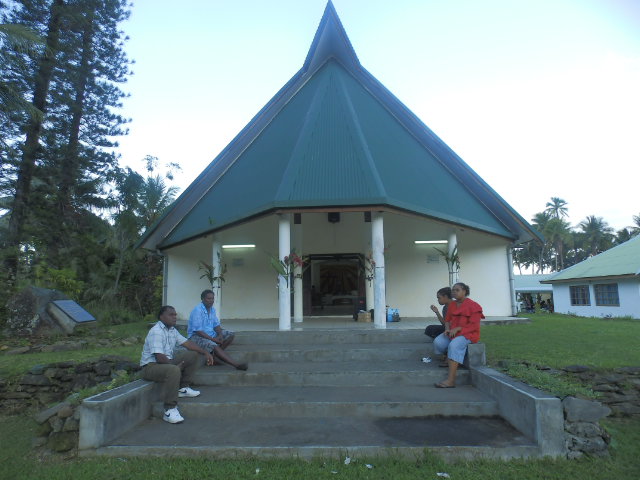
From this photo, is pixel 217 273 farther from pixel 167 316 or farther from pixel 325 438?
pixel 325 438

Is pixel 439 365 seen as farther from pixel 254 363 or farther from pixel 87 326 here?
pixel 87 326

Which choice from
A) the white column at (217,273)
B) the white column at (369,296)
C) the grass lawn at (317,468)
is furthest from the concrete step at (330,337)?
the white column at (369,296)

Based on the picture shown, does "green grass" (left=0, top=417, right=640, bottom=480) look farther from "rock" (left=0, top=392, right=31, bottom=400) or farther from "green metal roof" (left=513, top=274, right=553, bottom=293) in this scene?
"green metal roof" (left=513, top=274, right=553, bottom=293)

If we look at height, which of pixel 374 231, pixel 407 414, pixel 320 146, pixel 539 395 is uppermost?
pixel 320 146

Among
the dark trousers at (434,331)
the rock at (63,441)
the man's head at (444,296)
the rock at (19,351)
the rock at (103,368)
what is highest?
the man's head at (444,296)

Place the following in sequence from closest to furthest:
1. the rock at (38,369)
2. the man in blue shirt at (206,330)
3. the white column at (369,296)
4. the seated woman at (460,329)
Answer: the seated woman at (460,329)
the man in blue shirt at (206,330)
the rock at (38,369)
the white column at (369,296)

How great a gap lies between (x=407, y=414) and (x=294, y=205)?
472cm

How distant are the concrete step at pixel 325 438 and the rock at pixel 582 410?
493 mm

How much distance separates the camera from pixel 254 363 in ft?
19.9

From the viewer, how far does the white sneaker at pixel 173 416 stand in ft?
14.4

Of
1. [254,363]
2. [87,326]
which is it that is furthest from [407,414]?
[87,326]

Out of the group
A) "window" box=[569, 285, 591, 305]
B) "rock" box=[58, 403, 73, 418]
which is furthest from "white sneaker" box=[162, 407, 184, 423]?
"window" box=[569, 285, 591, 305]

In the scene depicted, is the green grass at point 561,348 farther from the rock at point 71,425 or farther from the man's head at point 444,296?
the rock at point 71,425

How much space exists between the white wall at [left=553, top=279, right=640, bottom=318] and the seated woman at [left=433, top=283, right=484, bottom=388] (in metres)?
18.5
